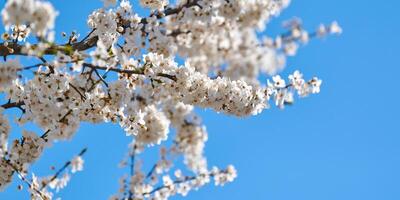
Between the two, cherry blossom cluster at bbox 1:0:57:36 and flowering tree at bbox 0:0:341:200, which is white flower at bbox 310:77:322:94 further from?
cherry blossom cluster at bbox 1:0:57:36

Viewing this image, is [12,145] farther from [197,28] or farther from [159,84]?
[197,28]

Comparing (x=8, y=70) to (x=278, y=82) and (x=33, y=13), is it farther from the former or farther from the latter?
(x=278, y=82)

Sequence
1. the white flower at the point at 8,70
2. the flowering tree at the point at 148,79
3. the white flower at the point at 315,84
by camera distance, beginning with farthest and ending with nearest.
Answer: the white flower at the point at 315,84
the white flower at the point at 8,70
the flowering tree at the point at 148,79

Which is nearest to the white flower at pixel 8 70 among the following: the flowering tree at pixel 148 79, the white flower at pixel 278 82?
the flowering tree at pixel 148 79

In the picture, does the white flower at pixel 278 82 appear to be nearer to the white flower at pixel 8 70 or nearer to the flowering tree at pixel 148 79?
the flowering tree at pixel 148 79

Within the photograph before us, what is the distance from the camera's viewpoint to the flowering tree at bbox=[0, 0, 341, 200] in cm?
→ 722

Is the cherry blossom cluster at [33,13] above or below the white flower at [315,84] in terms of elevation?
below

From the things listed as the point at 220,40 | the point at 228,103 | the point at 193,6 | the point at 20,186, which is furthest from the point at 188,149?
the point at 228,103

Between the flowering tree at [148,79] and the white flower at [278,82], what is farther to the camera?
the white flower at [278,82]

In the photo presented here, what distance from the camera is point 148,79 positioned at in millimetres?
12797

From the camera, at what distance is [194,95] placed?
554 inches

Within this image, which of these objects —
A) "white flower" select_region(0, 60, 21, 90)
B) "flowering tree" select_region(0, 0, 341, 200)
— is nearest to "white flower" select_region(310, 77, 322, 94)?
"flowering tree" select_region(0, 0, 341, 200)

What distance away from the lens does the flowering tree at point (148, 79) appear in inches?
284

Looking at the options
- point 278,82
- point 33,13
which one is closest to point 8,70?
point 33,13
